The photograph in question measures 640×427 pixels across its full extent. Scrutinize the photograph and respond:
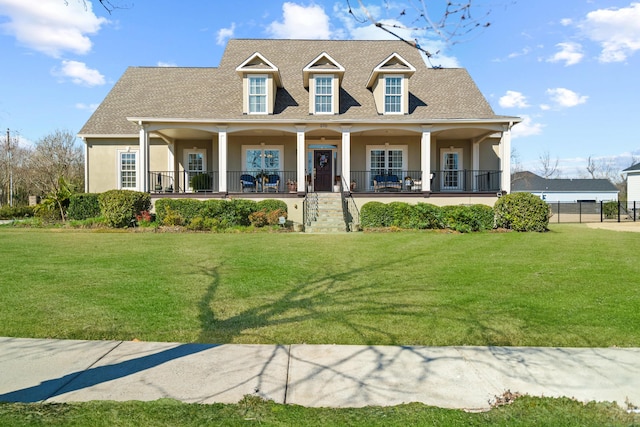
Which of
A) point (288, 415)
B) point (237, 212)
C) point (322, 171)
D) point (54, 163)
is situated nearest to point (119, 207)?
point (237, 212)

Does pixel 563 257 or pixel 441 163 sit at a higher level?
pixel 441 163

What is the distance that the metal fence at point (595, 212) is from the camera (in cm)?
2870

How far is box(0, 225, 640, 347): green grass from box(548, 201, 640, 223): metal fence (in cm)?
2053

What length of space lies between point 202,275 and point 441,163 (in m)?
17.4

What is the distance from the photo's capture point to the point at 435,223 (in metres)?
16.4

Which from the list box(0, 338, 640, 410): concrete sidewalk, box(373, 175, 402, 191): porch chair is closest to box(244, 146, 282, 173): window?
box(373, 175, 402, 191): porch chair

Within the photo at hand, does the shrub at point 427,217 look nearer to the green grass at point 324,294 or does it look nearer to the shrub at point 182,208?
the green grass at point 324,294

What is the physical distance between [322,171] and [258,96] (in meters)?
4.96

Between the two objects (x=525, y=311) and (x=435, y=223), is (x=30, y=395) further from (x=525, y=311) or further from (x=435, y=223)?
(x=435, y=223)

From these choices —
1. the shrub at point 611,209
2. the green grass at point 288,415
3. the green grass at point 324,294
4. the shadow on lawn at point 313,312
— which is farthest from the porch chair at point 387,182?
the shrub at point 611,209

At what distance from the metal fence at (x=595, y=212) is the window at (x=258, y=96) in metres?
20.5

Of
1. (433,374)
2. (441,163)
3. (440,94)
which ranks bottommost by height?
(433,374)

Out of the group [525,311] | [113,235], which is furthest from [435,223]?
[113,235]

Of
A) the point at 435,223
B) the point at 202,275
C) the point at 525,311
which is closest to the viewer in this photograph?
the point at 525,311
